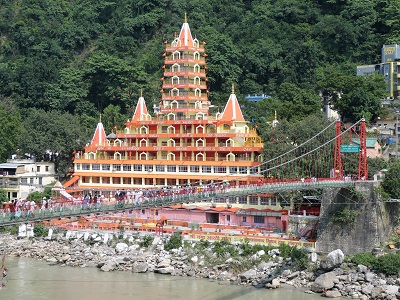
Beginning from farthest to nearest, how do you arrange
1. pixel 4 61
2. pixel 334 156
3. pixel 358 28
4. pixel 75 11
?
pixel 75 11
pixel 4 61
pixel 358 28
pixel 334 156

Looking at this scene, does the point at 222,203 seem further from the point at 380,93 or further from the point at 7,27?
the point at 7,27

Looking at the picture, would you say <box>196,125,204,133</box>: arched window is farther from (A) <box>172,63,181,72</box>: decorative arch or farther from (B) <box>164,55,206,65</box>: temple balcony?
(B) <box>164,55,206,65</box>: temple balcony

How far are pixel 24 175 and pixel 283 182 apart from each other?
64.2ft

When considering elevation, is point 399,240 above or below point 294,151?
below

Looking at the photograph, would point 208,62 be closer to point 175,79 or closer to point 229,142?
point 175,79

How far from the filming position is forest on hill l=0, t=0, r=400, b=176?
4966cm

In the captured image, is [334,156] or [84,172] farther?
[84,172]

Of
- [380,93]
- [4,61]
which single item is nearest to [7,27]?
[4,61]

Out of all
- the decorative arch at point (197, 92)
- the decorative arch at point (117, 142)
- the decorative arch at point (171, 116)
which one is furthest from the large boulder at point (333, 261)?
the decorative arch at point (117, 142)

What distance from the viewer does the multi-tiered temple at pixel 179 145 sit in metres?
42.3

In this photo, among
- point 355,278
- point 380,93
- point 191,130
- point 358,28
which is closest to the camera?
point 355,278

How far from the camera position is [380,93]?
4853 cm

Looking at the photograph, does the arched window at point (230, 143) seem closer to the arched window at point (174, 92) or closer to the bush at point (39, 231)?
the arched window at point (174, 92)

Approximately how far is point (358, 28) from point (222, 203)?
86.8ft
